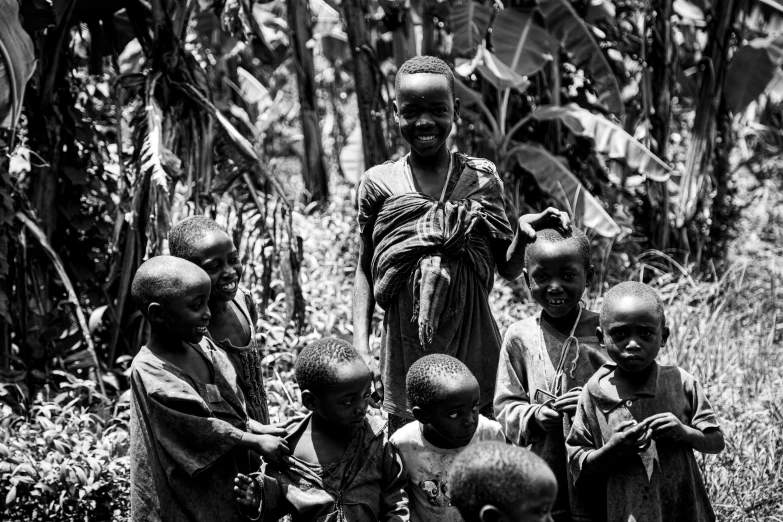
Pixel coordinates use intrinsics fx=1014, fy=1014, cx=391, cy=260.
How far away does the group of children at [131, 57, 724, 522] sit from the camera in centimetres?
337

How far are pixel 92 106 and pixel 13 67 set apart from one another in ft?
5.45

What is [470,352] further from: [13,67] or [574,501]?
[13,67]

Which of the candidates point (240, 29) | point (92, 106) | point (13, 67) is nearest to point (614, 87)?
point (240, 29)

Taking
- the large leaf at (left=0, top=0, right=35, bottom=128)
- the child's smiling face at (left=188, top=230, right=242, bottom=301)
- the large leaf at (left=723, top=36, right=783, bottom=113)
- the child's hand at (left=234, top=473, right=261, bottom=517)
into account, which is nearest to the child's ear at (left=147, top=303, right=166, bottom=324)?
the child's smiling face at (left=188, top=230, right=242, bottom=301)

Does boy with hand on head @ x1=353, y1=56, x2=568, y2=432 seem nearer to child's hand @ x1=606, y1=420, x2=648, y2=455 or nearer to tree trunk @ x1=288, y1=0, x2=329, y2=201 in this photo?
child's hand @ x1=606, y1=420, x2=648, y2=455

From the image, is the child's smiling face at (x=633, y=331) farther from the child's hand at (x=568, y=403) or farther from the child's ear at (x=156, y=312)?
the child's ear at (x=156, y=312)

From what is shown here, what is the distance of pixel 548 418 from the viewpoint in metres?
3.60

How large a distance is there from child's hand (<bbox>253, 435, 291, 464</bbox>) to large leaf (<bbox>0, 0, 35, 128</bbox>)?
10.2ft

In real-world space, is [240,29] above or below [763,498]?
above

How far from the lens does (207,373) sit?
368cm

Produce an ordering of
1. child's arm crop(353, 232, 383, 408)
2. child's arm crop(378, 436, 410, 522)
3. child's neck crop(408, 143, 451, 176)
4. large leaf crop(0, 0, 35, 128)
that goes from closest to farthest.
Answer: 1. child's arm crop(378, 436, 410, 522)
2. child's neck crop(408, 143, 451, 176)
3. child's arm crop(353, 232, 383, 408)
4. large leaf crop(0, 0, 35, 128)

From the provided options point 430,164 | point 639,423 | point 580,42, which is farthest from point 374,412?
point 580,42

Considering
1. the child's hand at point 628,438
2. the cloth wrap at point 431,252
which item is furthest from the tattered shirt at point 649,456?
the cloth wrap at point 431,252

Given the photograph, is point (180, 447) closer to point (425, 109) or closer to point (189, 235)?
point (189, 235)
